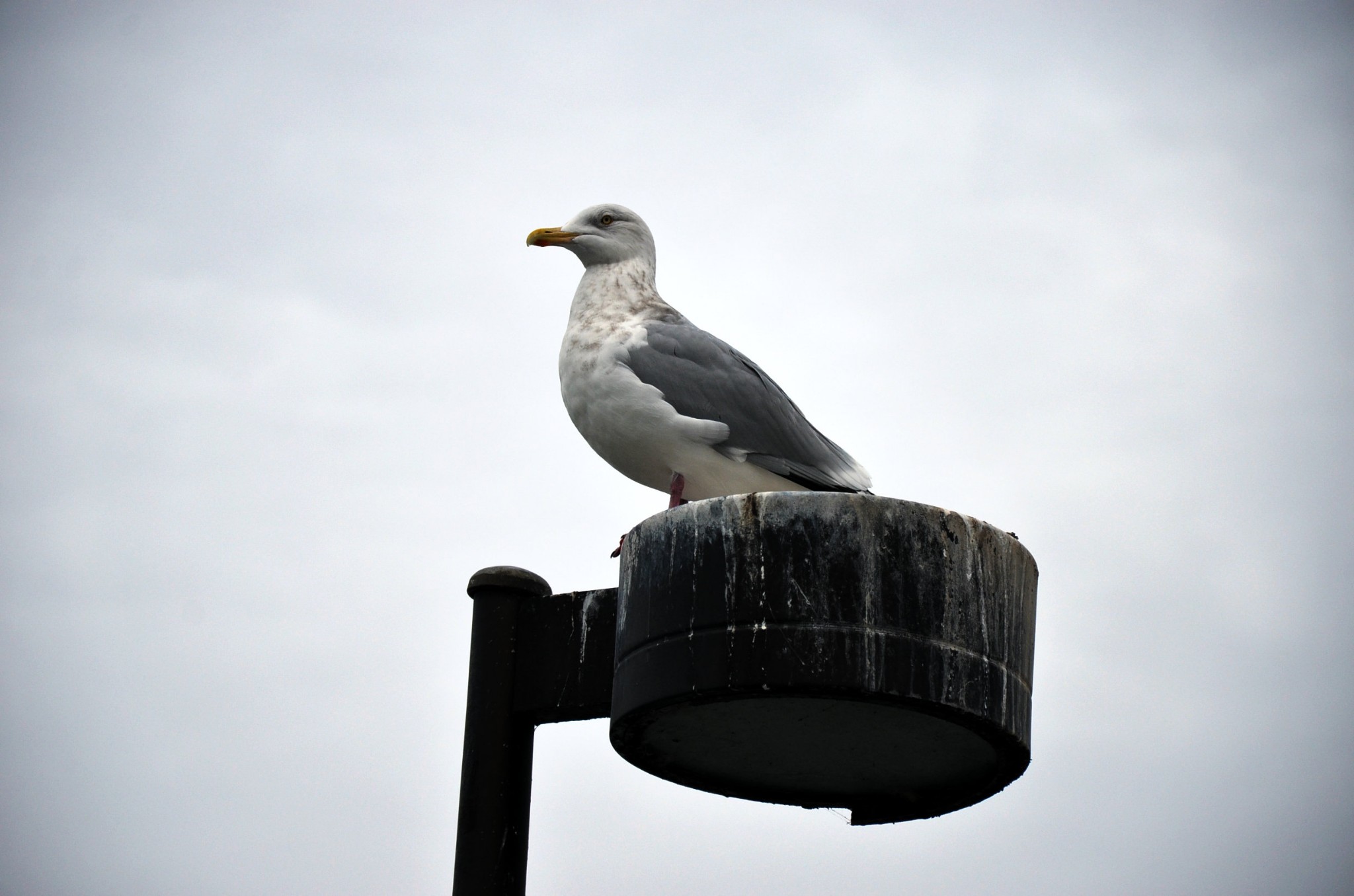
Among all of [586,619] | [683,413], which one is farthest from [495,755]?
[683,413]

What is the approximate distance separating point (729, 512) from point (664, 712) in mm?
529

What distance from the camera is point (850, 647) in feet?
11.7

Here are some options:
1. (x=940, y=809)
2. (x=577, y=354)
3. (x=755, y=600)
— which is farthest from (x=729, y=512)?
(x=577, y=354)

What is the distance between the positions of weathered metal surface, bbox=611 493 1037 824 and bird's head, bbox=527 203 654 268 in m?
2.82

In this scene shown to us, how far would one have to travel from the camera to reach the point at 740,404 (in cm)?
586

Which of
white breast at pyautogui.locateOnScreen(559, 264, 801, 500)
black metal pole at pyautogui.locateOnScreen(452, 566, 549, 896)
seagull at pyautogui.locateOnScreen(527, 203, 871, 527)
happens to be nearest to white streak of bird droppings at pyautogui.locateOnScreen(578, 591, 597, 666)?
black metal pole at pyautogui.locateOnScreen(452, 566, 549, 896)

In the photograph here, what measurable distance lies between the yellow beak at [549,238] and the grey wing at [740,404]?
0.81m

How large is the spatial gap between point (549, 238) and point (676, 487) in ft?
5.31

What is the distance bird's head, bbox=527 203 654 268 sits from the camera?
21.8 ft

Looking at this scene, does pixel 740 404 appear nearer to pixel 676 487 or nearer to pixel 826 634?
pixel 676 487

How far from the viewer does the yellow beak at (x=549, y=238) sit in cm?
670

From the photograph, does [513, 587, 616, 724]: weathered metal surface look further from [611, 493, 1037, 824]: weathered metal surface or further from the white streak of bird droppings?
[611, 493, 1037, 824]: weathered metal surface

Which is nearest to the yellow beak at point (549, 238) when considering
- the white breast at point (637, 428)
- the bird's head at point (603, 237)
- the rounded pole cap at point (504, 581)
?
the bird's head at point (603, 237)

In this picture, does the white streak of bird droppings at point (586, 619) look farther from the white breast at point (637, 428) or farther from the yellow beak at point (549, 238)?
the yellow beak at point (549, 238)
